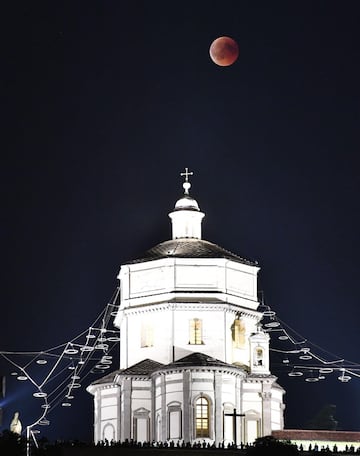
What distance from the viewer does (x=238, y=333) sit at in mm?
93125

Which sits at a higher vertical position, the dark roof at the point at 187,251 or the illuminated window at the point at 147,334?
the dark roof at the point at 187,251

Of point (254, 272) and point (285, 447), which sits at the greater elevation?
point (254, 272)

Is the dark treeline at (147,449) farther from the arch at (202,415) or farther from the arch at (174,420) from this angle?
the arch at (174,420)

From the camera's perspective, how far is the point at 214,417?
88.5 metres

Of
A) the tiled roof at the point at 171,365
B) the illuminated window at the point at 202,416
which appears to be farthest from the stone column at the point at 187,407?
the tiled roof at the point at 171,365

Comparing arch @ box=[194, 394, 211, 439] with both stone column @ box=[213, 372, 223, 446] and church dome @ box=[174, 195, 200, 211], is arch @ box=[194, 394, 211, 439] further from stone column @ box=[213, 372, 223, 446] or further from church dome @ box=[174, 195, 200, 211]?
church dome @ box=[174, 195, 200, 211]

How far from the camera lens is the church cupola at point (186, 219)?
3839 inches

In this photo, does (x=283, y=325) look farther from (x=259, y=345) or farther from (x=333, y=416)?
(x=259, y=345)

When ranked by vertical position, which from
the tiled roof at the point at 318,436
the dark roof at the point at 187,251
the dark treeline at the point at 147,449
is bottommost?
the dark treeline at the point at 147,449

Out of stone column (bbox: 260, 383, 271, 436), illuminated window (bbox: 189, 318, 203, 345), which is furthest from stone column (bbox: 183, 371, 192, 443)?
stone column (bbox: 260, 383, 271, 436)

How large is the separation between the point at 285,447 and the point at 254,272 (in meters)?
20.0

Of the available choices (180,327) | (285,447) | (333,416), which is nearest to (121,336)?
(180,327)

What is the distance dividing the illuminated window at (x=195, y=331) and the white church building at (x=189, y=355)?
0.20 ft

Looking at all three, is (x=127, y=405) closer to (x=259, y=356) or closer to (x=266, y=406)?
(x=266, y=406)
